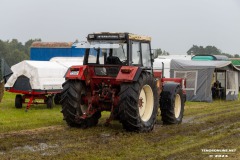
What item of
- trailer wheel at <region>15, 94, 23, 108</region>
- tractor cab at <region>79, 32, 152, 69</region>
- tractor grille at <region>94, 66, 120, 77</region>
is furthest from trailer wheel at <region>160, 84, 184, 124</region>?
trailer wheel at <region>15, 94, 23, 108</region>

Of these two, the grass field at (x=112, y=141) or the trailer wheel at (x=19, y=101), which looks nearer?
the grass field at (x=112, y=141)

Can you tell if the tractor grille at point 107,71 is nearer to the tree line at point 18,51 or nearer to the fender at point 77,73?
the fender at point 77,73

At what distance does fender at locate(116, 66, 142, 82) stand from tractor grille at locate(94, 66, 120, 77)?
2.06 feet

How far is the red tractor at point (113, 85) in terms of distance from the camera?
1198cm

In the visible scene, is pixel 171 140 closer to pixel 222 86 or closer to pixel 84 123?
pixel 84 123

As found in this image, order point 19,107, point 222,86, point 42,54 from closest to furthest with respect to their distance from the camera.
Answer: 1. point 19,107
2. point 222,86
3. point 42,54

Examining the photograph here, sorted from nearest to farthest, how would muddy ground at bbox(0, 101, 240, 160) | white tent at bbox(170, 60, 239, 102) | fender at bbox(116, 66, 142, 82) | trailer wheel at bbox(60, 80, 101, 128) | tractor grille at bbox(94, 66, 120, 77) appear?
muddy ground at bbox(0, 101, 240, 160) < fender at bbox(116, 66, 142, 82) < trailer wheel at bbox(60, 80, 101, 128) < tractor grille at bbox(94, 66, 120, 77) < white tent at bbox(170, 60, 239, 102)

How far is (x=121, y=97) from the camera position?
1193 centimetres

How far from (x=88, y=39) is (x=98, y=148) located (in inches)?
171

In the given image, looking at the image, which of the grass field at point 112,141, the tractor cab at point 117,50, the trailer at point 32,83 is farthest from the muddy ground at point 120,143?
the trailer at point 32,83

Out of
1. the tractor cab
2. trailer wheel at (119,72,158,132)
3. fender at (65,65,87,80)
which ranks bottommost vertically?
trailer wheel at (119,72,158,132)

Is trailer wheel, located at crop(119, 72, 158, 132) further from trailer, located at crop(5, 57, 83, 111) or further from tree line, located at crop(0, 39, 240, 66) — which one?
tree line, located at crop(0, 39, 240, 66)

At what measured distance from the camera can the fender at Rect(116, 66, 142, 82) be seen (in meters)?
11.9

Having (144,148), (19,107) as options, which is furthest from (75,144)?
(19,107)
